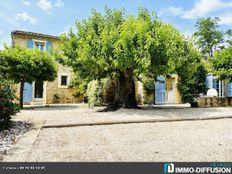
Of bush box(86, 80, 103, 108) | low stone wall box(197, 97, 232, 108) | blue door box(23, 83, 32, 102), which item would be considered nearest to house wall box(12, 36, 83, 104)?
blue door box(23, 83, 32, 102)

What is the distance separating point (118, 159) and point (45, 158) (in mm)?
994

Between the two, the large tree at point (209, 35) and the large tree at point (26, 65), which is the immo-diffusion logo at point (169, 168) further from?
the large tree at point (209, 35)

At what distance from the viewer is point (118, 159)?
3016 millimetres

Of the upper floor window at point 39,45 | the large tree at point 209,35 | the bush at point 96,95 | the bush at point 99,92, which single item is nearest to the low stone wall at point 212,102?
the bush at point 99,92

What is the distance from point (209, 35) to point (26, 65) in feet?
79.0

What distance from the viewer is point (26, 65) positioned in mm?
Result: 12320

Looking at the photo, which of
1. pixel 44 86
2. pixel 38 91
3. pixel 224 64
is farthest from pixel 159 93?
pixel 38 91

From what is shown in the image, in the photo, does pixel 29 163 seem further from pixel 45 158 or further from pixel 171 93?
pixel 171 93

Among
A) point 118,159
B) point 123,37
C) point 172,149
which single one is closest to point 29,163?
point 118,159

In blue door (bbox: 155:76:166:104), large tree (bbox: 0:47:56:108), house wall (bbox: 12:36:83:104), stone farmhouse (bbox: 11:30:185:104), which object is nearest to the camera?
large tree (bbox: 0:47:56:108)

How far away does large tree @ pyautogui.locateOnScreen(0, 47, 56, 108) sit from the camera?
12141 mm

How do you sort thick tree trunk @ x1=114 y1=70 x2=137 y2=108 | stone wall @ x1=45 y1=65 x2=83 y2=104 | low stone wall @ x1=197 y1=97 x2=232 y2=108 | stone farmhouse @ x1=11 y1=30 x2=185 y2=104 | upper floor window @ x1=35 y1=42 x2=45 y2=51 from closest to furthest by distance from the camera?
thick tree trunk @ x1=114 y1=70 x2=137 y2=108
low stone wall @ x1=197 y1=97 x2=232 y2=108
stone farmhouse @ x1=11 y1=30 x2=185 y2=104
stone wall @ x1=45 y1=65 x2=83 y2=104
upper floor window @ x1=35 y1=42 x2=45 y2=51

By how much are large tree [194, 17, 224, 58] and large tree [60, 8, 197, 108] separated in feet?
69.4

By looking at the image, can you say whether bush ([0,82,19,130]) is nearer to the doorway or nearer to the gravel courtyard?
the gravel courtyard
